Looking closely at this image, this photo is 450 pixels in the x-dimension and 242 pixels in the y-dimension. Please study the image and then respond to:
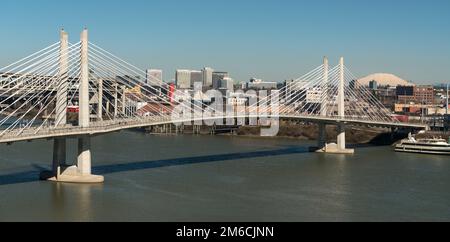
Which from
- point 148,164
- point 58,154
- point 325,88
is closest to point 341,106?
point 325,88

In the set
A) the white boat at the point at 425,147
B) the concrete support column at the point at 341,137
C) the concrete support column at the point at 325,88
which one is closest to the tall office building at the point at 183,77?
the concrete support column at the point at 325,88

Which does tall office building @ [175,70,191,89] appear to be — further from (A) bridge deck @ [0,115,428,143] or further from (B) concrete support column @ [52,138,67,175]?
(B) concrete support column @ [52,138,67,175]

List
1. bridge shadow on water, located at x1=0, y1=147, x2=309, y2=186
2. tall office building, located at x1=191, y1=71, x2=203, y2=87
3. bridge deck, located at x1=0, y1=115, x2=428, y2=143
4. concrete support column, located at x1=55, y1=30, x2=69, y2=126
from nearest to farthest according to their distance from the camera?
bridge deck, located at x1=0, y1=115, x2=428, y2=143, concrete support column, located at x1=55, y1=30, x2=69, y2=126, bridge shadow on water, located at x1=0, y1=147, x2=309, y2=186, tall office building, located at x1=191, y1=71, x2=203, y2=87

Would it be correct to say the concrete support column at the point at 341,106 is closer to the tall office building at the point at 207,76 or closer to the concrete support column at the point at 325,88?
the concrete support column at the point at 325,88

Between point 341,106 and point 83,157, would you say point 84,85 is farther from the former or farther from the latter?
point 341,106

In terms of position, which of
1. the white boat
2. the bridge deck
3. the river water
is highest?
the bridge deck

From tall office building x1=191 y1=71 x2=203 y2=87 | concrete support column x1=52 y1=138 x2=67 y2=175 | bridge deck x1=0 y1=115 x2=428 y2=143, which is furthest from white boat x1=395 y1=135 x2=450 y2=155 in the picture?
tall office building x1=191 y1=71 x2=203 y2=87

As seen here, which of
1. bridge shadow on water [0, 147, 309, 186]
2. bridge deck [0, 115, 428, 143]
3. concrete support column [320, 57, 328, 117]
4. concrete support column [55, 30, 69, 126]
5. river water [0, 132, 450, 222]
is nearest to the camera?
river water [0, 132, 450, 222]
